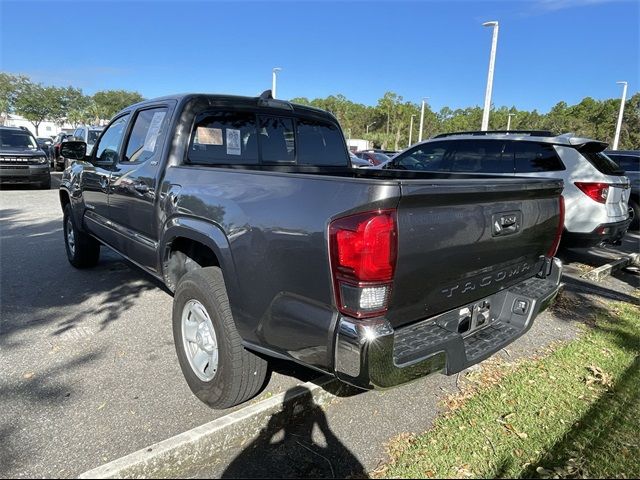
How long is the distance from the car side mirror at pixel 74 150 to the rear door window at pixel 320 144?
2.69 m

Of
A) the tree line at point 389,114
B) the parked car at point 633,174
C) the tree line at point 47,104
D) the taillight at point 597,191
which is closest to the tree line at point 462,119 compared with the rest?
the tree line at point 389,114

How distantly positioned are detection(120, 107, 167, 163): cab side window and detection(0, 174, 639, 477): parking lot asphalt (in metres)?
1.55

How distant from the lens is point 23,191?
1335 centimetres

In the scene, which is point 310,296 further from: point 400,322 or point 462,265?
point 462,265

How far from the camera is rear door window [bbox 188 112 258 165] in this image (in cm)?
336

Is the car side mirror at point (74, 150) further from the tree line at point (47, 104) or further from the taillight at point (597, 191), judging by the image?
the tree line at point (47, 104)

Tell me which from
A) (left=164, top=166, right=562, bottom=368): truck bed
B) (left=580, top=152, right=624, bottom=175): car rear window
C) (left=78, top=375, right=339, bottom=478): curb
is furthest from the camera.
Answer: (left=580, top=152, right=624, bottom=175): car rear window

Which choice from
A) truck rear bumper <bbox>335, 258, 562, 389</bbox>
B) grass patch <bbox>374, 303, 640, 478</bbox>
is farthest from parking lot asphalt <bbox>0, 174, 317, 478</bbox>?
truck rear bumper <bbox>335, 258, 562, 389</bbox>

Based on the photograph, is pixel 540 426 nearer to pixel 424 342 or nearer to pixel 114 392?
pixel 424 342

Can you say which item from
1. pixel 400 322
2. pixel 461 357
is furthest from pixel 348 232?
pixel 461 357

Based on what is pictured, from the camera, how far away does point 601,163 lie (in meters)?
6.05

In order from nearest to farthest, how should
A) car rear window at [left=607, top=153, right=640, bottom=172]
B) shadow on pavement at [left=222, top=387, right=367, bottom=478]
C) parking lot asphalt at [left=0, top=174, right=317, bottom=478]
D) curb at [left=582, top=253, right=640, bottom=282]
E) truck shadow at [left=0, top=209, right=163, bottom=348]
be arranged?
shadow on pavement at [left=222, top=387, right=367, bottom=478] < parking lot asphalt at [left=0, top=174, right=317, bottom=478] < truck shadow at [left=0, top=209, right=163, bottom=348] < curb at [left=582, top=253, right=640, bottom=282] < car rear window at [left=607, top=153, right=640, bottom=172]

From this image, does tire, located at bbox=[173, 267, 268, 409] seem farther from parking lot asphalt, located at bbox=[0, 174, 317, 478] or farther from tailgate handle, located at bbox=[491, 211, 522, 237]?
tailgate handle, located at bbox=[491, 211, 522, 237]

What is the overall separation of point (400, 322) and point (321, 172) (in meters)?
2.37
